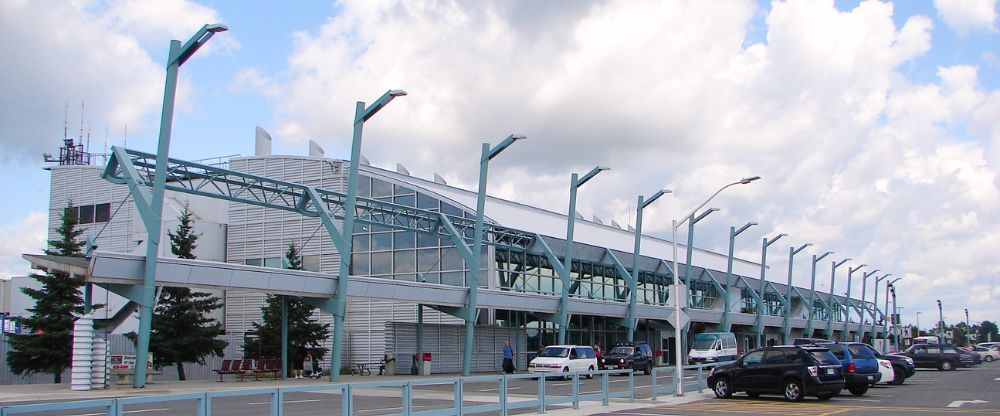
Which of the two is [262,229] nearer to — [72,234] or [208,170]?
[72,234]

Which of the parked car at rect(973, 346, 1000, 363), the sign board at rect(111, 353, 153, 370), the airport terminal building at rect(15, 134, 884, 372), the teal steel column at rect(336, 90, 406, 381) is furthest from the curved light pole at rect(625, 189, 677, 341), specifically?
the parked car at rect(973, 346, 1000, 363)

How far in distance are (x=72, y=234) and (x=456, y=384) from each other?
29330mm

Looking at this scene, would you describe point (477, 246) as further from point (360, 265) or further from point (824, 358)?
point (824, 358)

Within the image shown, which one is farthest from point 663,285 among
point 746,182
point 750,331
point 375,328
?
point 746,182

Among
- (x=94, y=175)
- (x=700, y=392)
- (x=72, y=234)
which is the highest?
(x=94, y=175)

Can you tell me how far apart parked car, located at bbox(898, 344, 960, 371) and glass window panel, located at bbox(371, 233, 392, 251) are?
95.7 feet

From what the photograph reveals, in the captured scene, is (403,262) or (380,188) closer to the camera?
(403,262)

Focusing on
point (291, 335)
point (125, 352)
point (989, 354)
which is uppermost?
point (291, 335)

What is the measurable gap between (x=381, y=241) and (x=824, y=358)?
3045 cm

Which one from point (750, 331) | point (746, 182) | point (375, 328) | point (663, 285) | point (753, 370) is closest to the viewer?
point (753, 370)

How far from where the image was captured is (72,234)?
4112cm

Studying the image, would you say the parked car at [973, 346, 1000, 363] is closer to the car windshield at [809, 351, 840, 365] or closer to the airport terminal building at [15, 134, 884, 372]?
the airport terminal building at [15, 134, 884, 372]

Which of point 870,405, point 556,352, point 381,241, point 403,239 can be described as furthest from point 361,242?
point 870,405

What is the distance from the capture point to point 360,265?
5378 centimetres
